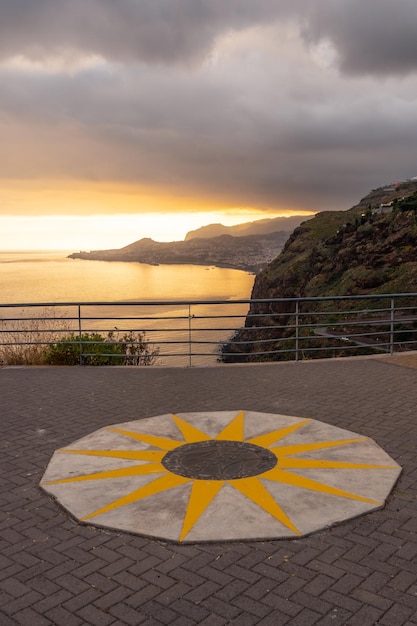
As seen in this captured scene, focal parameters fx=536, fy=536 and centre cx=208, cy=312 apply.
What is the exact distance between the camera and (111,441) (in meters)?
5.96

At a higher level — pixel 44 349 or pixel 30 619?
pixel 44 349

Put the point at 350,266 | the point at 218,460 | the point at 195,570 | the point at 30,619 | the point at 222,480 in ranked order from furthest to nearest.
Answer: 1. the point at 350,266
2. the point at 218,460
3. the point at 222,480
4. the point at 195,570
5. the point at 30,619

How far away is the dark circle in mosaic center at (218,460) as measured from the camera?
16.7 feet

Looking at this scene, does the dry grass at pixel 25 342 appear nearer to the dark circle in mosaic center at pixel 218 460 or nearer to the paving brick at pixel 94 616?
the dark circle in mosaic center at pixel 218 460

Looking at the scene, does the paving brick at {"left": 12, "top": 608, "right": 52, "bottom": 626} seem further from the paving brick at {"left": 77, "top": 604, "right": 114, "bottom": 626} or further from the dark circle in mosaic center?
the dark circle in mosaic center

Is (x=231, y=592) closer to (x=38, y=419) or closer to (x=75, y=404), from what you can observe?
(x=38, y=419)

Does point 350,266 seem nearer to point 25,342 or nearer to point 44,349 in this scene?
point 44,349

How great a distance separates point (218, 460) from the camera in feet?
17.8

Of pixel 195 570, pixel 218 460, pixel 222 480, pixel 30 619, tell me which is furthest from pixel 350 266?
pixel 30 619

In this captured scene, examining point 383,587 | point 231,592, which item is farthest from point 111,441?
point 383,587

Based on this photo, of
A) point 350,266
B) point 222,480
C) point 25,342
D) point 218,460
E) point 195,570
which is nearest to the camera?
point 195,570

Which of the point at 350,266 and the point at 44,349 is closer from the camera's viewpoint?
the point at 44,349

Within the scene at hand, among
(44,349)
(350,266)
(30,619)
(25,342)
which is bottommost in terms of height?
(30,619)

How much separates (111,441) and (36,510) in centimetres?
159
